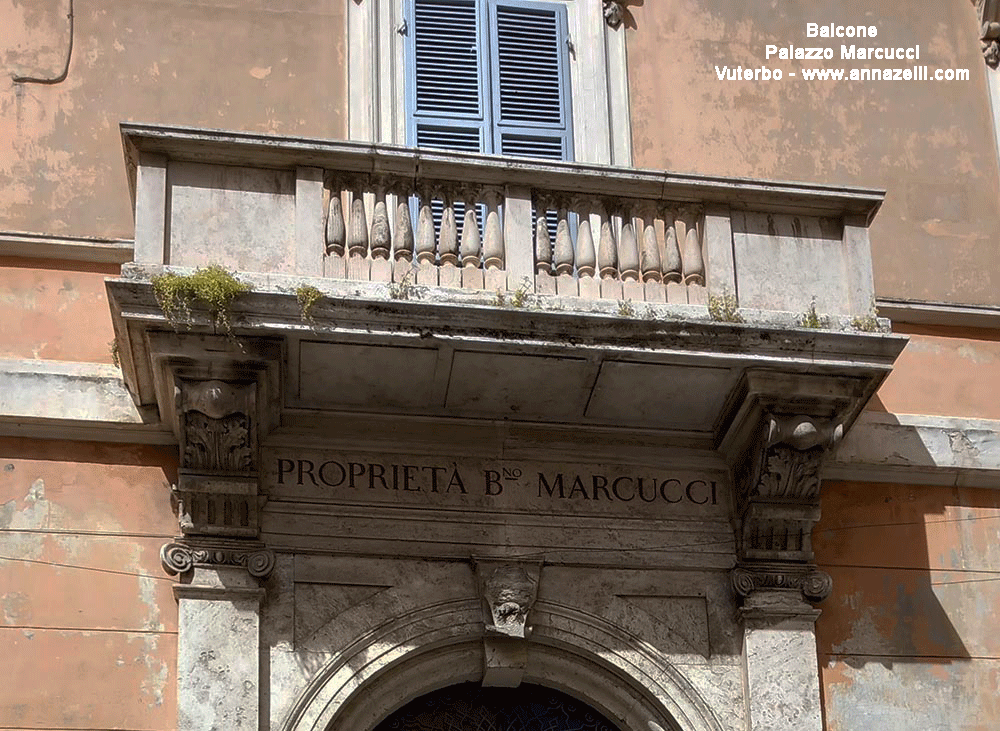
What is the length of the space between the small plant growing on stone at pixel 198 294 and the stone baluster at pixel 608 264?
1821 millimetres

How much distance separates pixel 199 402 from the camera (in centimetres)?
962

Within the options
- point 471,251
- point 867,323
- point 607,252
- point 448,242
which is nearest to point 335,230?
point 448,242

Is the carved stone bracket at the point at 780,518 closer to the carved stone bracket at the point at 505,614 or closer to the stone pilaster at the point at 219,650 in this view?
the carved stone bracket at the point at 505,614

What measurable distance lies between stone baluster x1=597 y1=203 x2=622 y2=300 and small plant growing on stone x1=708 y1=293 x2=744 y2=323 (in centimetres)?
47

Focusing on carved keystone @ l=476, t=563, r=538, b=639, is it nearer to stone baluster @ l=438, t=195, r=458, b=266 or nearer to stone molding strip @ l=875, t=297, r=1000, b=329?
stone baluster @ l=438, t=195, r=458, b=266

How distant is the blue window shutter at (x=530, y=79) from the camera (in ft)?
37.8

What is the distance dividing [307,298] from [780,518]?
8.94 feet

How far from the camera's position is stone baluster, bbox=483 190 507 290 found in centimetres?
988

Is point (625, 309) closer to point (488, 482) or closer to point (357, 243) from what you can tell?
point (488, 482)

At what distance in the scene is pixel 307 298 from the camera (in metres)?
9.35

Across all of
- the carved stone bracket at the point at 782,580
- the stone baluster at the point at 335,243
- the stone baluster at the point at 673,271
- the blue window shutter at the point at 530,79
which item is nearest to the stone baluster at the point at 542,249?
the stone baluster at the point at 673,271

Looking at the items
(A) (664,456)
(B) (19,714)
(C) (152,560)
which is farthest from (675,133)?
(B) (19,714)

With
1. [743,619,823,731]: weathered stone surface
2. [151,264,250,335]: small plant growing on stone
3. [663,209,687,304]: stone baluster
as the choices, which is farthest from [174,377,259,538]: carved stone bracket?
[743,619,823,731]: weathered stone surface

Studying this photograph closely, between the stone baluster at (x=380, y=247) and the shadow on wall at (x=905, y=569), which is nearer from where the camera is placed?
the stone baluster at (x=380, y=247)
